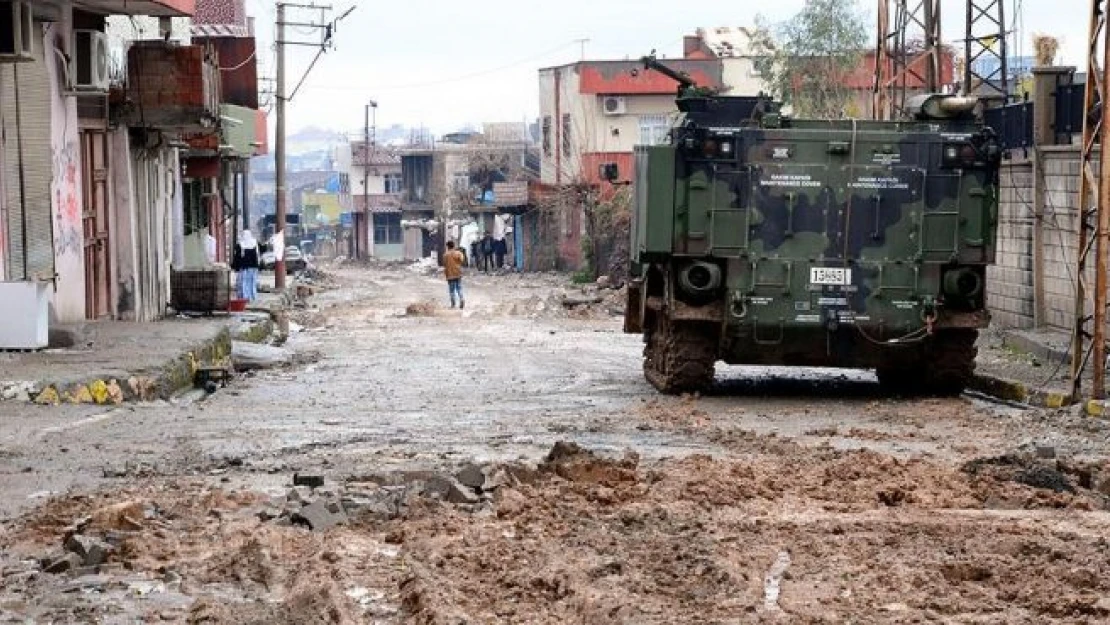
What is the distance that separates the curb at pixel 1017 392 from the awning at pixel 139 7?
1128 centimetres

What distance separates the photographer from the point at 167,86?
1089 inches

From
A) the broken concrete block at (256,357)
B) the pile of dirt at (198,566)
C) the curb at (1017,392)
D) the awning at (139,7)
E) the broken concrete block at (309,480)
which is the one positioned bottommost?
the broken concrete block at (256,357)

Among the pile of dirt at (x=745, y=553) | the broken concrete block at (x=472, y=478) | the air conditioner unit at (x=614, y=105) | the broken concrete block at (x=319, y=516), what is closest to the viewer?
the pile of dirt at (x=745, y=553)

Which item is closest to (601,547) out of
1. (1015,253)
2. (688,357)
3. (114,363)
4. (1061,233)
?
(688,357)

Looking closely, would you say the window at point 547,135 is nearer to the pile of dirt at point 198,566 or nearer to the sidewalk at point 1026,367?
the sidewalk at point 1026,367

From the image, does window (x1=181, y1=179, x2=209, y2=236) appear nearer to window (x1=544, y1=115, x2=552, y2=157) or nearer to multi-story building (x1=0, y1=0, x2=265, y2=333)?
multi-story building (x1=0, y1=0, x2=265, y2=333)

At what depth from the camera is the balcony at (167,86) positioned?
2733 centimetres

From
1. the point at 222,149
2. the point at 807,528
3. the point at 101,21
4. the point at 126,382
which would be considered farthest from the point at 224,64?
the point at 807,528

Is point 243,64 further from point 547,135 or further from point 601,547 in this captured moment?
point 601,547

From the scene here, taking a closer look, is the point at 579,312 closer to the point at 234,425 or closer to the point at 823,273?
the point at 823,273

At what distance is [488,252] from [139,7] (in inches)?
2290

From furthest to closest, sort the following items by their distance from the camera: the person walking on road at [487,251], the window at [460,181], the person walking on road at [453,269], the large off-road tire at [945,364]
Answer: the window at [460,181]
the person walking on road at [487,251]
the person walking on road at [453,269]
the large off-road tire at [945,364]

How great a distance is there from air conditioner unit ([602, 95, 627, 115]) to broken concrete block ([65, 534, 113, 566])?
66234 millimetres

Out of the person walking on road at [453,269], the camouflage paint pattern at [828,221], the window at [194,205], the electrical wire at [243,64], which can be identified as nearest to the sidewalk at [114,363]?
the camouflage paint pattern at [828,221]
